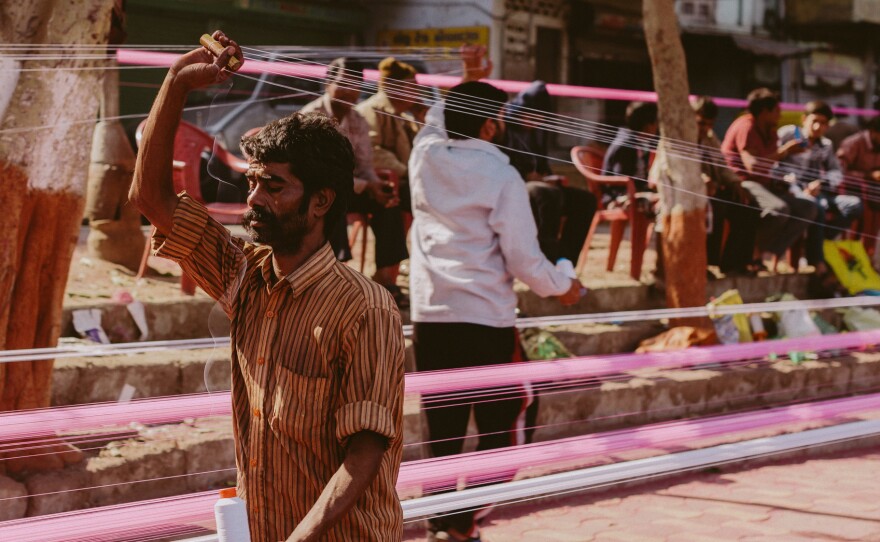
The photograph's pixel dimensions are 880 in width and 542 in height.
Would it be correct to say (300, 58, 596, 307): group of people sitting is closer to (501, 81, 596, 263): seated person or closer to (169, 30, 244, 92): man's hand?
(501, 81, 596, 263): seated person

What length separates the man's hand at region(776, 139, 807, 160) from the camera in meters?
9.15

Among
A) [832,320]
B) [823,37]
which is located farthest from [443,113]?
[823,37]

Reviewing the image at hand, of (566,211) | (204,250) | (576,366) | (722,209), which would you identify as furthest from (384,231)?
(204,250)

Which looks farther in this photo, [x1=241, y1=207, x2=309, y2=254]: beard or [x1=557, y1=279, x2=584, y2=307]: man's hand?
[x1=557, y1=279, x2=584, y2=307]: man's hand

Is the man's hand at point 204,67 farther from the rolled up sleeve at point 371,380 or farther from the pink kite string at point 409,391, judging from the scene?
the pink kite string at point 409,391

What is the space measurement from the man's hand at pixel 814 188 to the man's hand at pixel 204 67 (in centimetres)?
819

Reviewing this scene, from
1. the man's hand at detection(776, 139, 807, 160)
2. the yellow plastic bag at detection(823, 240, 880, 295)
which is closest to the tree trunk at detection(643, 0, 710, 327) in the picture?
the man's hand at detection(776, 139, 807, 160)

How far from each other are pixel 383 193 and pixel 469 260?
104 inches

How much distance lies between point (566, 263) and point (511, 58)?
15812mm

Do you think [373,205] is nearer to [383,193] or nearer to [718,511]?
[383,193]

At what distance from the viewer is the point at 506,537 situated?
5039 mm

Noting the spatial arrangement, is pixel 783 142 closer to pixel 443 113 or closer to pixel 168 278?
pixel 168 278

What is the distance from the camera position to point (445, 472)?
4.09 metres

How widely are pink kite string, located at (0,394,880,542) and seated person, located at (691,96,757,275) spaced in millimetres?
3196
